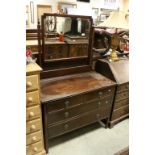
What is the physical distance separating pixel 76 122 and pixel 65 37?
101cm

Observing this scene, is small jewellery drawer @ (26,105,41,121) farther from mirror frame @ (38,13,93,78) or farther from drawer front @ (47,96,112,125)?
mirror frame @ (38,13,93,78)

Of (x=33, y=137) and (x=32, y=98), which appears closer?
(x=32, y=98)

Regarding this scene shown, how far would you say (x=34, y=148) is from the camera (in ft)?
5.44

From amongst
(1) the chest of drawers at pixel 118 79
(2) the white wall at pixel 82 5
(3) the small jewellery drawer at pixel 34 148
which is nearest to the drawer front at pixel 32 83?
(3) the small jewellery drawer at pixel 34 148

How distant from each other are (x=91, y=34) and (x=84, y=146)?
1.34m

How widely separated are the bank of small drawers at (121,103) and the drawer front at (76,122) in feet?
0.49

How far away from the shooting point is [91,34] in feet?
6.89

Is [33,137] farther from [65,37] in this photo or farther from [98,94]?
[65,37]

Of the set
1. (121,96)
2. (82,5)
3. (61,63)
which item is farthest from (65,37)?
(82,5)

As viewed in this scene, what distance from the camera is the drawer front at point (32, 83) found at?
140 centimetres

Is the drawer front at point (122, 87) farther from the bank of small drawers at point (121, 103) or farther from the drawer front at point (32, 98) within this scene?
the drawer front at point (32, 98)
